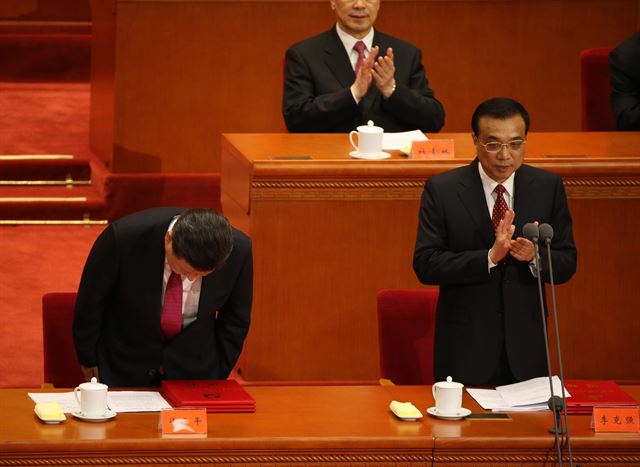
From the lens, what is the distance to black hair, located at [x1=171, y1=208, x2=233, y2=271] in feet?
11.2

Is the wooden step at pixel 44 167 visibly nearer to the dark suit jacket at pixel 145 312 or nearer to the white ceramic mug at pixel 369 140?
the white ceramic mug at pixel 369 140

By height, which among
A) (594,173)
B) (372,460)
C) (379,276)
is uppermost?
(594,173)

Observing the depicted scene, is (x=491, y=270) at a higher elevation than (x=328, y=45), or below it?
below

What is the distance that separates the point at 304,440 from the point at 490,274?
85 centimetres

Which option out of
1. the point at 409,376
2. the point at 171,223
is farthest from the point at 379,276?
the point at 171,223

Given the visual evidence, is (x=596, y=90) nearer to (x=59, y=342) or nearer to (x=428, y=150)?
(x=428, y=150)

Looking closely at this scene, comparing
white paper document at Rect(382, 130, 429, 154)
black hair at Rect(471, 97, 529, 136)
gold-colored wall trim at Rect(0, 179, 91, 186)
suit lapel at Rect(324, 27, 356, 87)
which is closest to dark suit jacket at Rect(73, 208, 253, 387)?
black hair at Rect(471, 97, 529, 136)

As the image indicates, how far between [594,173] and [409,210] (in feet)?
2.11

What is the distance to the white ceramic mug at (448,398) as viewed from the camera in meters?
3.44

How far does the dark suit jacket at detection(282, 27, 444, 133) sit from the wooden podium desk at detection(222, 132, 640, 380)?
0.48 metres

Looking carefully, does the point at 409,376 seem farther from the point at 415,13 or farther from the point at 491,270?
the point at 415,13

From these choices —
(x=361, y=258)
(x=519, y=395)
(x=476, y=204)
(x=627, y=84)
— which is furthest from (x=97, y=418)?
(x=627, y=84)

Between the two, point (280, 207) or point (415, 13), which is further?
point (415, 13)

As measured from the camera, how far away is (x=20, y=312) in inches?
221
